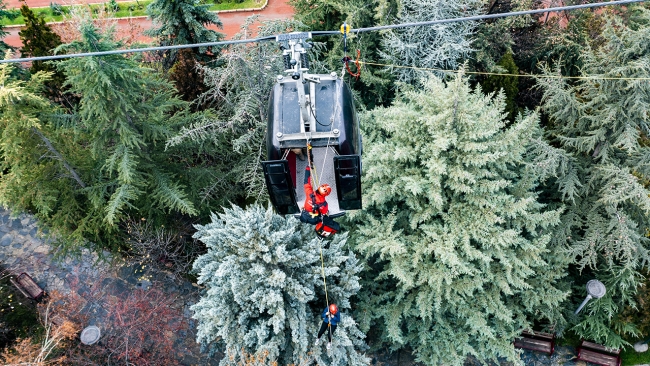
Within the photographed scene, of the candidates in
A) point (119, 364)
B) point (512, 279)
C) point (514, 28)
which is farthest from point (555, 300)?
point (119, 364)

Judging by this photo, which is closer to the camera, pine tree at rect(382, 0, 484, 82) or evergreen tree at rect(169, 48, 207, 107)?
pine tree at rect(382, 0, 484, 82)

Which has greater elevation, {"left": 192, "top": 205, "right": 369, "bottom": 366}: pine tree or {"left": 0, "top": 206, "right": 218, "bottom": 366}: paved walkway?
{"left": 192, "top": 205, "right": 369, "bottom": 366}: pine tree

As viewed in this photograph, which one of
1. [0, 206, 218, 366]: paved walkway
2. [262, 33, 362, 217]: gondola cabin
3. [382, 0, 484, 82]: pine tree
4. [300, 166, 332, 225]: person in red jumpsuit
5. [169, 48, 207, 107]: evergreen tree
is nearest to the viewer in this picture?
[262, 33, 362, 217]: gondola cabin

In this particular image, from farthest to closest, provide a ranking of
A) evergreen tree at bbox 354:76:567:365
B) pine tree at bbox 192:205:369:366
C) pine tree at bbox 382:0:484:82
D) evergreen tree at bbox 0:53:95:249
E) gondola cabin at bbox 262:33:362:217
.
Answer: pine tree at bbox 382:0:484:82 < evergreen tree at bbox 354:76:567:365 < evergreen tree at bbox 0:53:95:249 < pine tree at bbox 192:205:369:366 < gondola cabin at bbox 262:33:362:217

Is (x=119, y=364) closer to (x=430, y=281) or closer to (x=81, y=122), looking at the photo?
(x=81, y=122)

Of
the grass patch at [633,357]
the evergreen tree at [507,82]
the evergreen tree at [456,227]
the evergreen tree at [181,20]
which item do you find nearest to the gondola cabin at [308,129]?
the evergreen tree at [456,227]

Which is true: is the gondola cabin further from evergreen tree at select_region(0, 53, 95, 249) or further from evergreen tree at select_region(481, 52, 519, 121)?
evergreen tree at select_region(481, 52, 519, 121)

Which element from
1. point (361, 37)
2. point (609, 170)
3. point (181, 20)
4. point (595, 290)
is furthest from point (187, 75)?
point (595, 290)

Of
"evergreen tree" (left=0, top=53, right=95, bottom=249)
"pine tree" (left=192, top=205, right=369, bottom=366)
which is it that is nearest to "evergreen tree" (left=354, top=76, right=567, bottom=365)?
"pine tree" (left=192, top=205, right=369, bottom=366)

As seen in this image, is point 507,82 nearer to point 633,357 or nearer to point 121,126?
point 633,357
